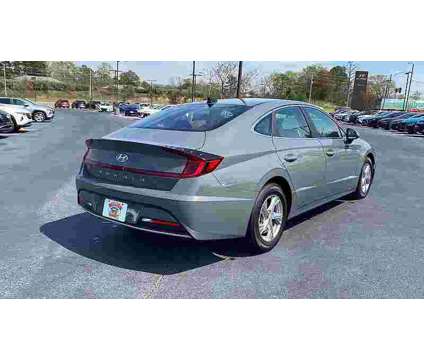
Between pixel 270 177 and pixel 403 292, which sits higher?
pixel 270 177

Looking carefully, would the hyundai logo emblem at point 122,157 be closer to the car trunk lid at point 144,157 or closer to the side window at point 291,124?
the car trunk lid at point 144,157

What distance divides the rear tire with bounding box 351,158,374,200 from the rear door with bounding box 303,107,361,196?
349mm

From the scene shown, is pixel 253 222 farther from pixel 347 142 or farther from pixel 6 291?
pixel 347 142

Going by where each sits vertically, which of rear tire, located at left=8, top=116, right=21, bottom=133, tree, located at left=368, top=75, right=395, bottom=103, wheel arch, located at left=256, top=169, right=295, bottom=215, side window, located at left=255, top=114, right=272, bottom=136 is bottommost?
rear tire, located at left=8, top=116, right=21, bottom=133

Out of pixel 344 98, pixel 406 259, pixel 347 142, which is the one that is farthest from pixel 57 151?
pixel 344 98

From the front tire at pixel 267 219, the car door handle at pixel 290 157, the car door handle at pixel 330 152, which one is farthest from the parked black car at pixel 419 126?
the front tire at pixel 267 219

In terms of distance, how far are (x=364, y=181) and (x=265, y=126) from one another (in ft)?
9.57

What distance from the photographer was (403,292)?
9.81 ft

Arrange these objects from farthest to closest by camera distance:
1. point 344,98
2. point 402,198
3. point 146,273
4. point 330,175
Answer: point 344,98, point 402,198, point 330,175, point 146,273

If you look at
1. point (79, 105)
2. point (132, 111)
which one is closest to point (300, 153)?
point (132, 111)

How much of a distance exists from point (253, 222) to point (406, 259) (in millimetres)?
1555

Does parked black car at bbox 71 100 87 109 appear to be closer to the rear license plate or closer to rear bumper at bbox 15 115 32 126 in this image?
rear bumper at bbox 15 115 32 126

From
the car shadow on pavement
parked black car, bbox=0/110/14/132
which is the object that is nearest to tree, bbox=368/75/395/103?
parked black car, bbox=0/110/14/132

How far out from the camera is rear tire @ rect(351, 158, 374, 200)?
5762 mm
